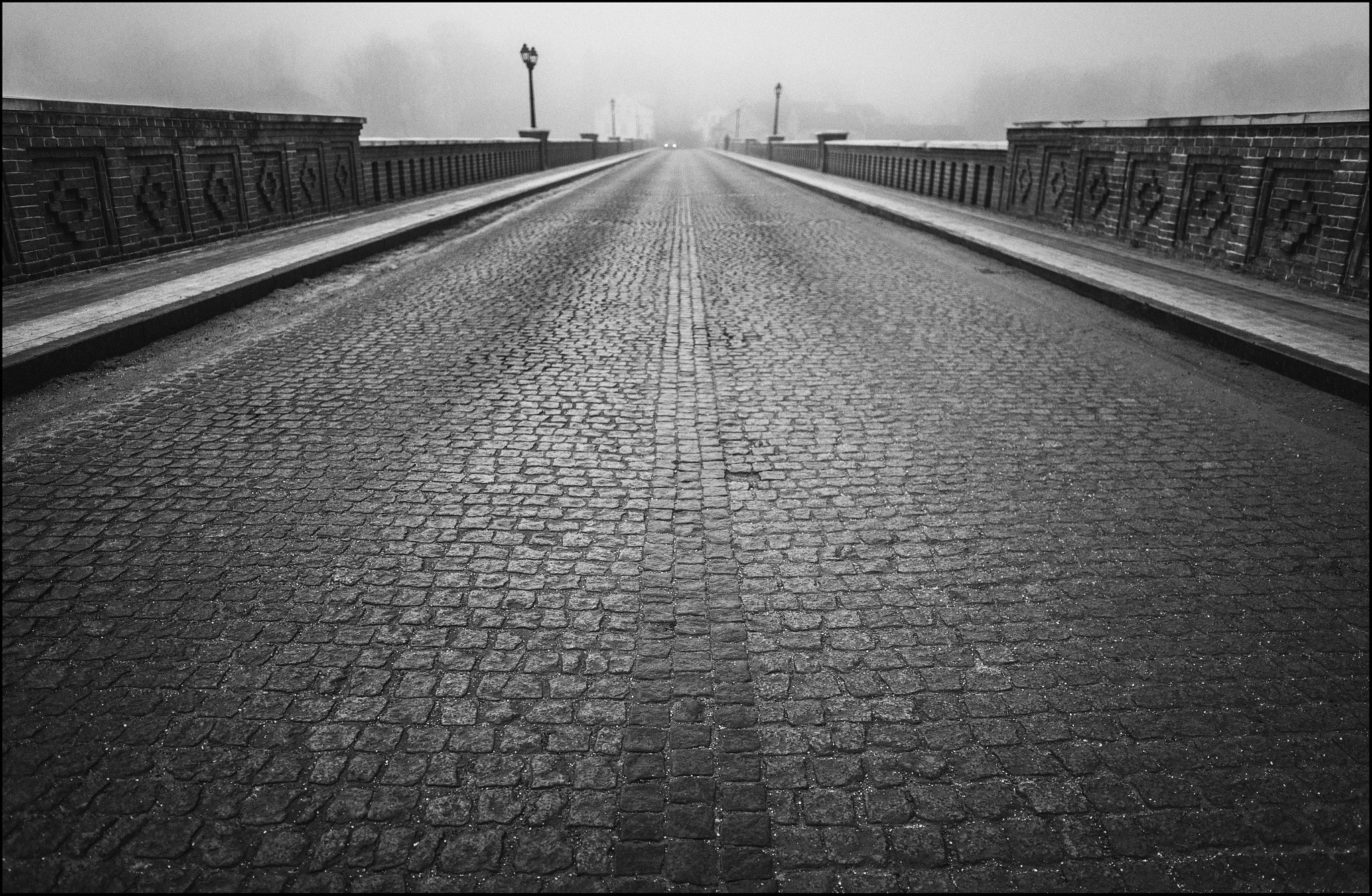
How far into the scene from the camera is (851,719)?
8.08 ft

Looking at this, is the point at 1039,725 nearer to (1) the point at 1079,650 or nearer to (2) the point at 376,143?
(1) the point at 1079,650

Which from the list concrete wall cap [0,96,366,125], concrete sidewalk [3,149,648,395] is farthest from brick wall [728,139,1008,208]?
concrete wall cap [0,96,366,125]

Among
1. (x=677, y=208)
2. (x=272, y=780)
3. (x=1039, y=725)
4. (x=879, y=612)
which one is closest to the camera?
(x=272, y=780)

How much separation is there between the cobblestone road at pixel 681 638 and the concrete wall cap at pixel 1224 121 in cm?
491

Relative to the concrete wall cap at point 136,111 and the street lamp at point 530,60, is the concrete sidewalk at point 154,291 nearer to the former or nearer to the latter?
the concrete wall cap at point 136,111

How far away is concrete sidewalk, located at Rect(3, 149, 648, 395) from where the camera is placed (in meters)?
5.81

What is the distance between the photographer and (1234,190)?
1013cm

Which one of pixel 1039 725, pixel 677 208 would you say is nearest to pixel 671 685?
pixel 1039 725

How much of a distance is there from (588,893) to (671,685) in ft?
2.55

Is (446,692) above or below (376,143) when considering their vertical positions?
below

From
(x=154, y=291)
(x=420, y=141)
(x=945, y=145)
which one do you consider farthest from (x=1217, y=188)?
(x=420, y=141)

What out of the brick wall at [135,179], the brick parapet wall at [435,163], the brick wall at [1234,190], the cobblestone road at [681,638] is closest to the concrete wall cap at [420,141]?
the brick parapet wall at [435,163]

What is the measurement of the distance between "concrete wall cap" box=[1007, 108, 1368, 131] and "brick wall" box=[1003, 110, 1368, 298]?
0.02m

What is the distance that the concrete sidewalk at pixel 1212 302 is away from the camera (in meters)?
6.19
